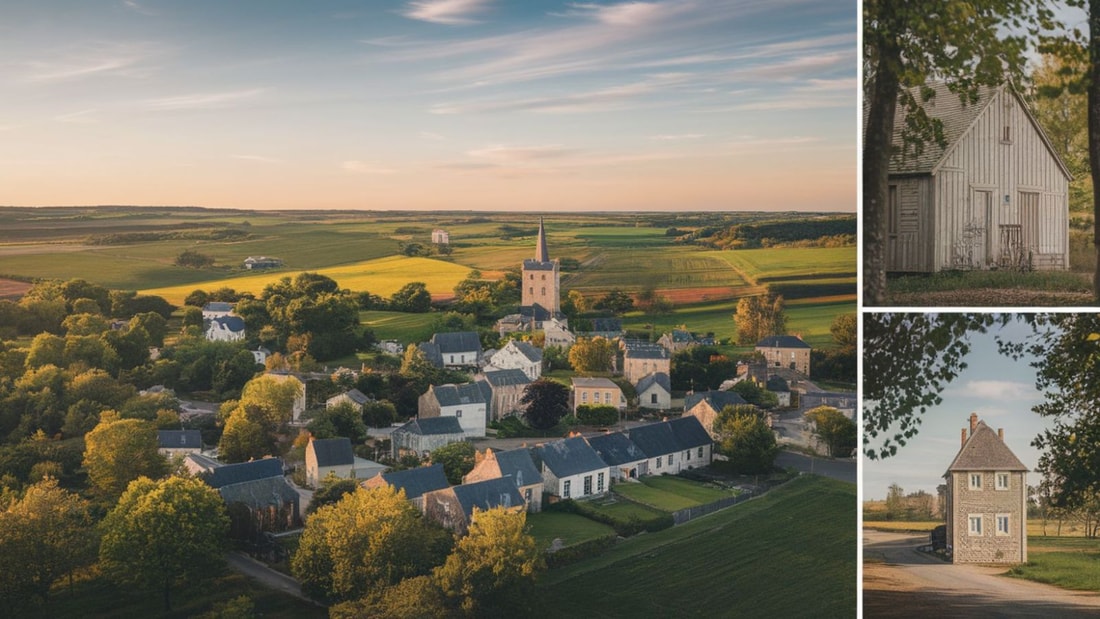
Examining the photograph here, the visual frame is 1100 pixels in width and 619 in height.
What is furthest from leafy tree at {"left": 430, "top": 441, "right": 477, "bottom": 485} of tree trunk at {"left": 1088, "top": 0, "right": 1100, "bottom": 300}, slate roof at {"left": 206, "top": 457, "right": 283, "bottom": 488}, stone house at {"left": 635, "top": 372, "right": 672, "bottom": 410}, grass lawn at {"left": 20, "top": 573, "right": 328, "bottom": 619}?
tree trunk at {"left": 1088, "top": 0, "right": 1100, "bottom": 300}

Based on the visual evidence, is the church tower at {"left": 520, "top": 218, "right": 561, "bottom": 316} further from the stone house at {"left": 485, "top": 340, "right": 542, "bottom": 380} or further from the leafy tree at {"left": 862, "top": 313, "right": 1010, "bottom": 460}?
the leafy tree at {"left": 862, "top": 313, "right": 1010, "bottom": 460}

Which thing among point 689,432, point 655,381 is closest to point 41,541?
point 655,381

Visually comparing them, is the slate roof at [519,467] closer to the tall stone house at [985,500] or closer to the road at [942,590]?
the road at [942,590]

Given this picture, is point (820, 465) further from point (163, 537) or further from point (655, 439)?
point (163, 537)

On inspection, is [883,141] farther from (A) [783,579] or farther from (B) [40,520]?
(B) [40,520]

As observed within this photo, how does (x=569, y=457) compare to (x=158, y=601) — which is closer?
(x=158, y=601)

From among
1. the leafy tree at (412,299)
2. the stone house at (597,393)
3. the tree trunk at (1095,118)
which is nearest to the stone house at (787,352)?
the stone house at (597,393)

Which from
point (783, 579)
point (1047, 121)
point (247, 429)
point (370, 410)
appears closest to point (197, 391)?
point (247, 429)
